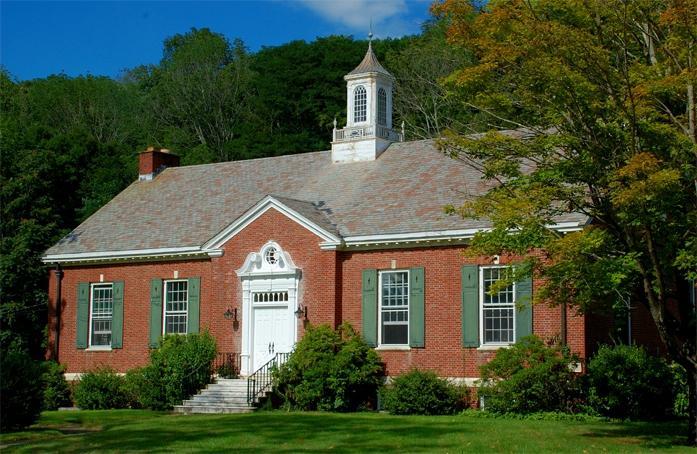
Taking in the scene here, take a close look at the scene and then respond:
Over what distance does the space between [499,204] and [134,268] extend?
16.5m

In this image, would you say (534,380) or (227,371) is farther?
(227,371)

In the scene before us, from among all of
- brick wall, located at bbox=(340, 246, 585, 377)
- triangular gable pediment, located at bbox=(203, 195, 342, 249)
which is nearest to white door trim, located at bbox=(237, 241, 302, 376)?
triangular gable pediment, located at bbox=(203, 195, 342, 249)

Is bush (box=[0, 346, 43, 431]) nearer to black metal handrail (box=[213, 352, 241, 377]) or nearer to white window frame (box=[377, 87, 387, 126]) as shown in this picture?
black metal handrail (box=[213, 352, 241, 377])

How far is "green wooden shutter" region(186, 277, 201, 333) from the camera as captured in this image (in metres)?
29.6

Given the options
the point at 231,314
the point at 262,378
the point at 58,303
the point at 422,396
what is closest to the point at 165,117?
the point at 58,303

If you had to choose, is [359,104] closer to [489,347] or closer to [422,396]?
A: [489,347]

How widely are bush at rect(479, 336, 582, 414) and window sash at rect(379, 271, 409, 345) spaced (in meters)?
3.47

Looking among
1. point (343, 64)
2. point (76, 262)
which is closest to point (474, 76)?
point (76, 262)

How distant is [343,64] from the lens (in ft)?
186

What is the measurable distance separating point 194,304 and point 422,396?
28.5 feet

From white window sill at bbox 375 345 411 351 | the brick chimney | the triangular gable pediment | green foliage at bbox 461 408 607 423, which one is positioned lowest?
green foliage at bbox 461 408 607 423

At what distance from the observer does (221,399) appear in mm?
26484

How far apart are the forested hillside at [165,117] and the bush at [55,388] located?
331cm

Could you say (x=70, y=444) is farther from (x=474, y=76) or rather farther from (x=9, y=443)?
(x=474, y=76)
